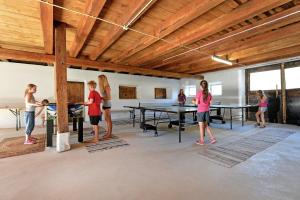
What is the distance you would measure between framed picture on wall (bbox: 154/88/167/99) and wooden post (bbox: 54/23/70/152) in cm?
732

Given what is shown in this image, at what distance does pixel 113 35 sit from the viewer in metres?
3.82

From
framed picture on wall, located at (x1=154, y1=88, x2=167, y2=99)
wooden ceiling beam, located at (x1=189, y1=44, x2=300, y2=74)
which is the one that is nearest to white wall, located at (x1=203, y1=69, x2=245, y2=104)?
wooden ceiling beam, located at (x1=189, y1=44, x2=300, y2=74)

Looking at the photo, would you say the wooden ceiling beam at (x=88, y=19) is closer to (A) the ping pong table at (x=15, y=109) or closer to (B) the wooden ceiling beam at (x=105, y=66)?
(B) the wooden ceiling beam at (x=105, y=66)

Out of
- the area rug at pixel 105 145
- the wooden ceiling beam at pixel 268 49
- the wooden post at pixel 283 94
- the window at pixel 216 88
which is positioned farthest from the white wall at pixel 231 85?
the area rug at pixel 105 145

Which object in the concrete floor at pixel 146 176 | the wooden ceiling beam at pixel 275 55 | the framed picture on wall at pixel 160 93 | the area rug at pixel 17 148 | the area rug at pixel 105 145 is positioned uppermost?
the wooden ceiling beam at pixel 275 55

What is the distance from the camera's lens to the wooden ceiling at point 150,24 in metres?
2.78

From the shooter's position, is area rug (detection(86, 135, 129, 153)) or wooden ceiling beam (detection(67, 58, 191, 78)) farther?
wooden ceiling beam (detection(67, 58, 191, 78))

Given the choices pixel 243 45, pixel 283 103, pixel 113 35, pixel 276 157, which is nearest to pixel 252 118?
pixel 283 103

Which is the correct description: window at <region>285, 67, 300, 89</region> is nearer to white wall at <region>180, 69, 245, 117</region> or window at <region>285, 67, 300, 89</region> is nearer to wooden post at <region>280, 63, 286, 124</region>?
wooden post at <region>280, 63, 286, 124</region>

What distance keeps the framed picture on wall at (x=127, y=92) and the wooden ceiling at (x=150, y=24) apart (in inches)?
145

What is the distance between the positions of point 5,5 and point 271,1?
4517mm

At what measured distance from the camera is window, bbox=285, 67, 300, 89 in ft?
20.7

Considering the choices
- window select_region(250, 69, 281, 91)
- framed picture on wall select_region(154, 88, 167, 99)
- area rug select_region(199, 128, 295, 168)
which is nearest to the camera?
area rug select_region(199, 128, 295, 168)

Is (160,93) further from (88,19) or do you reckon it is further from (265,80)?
(88,19)
